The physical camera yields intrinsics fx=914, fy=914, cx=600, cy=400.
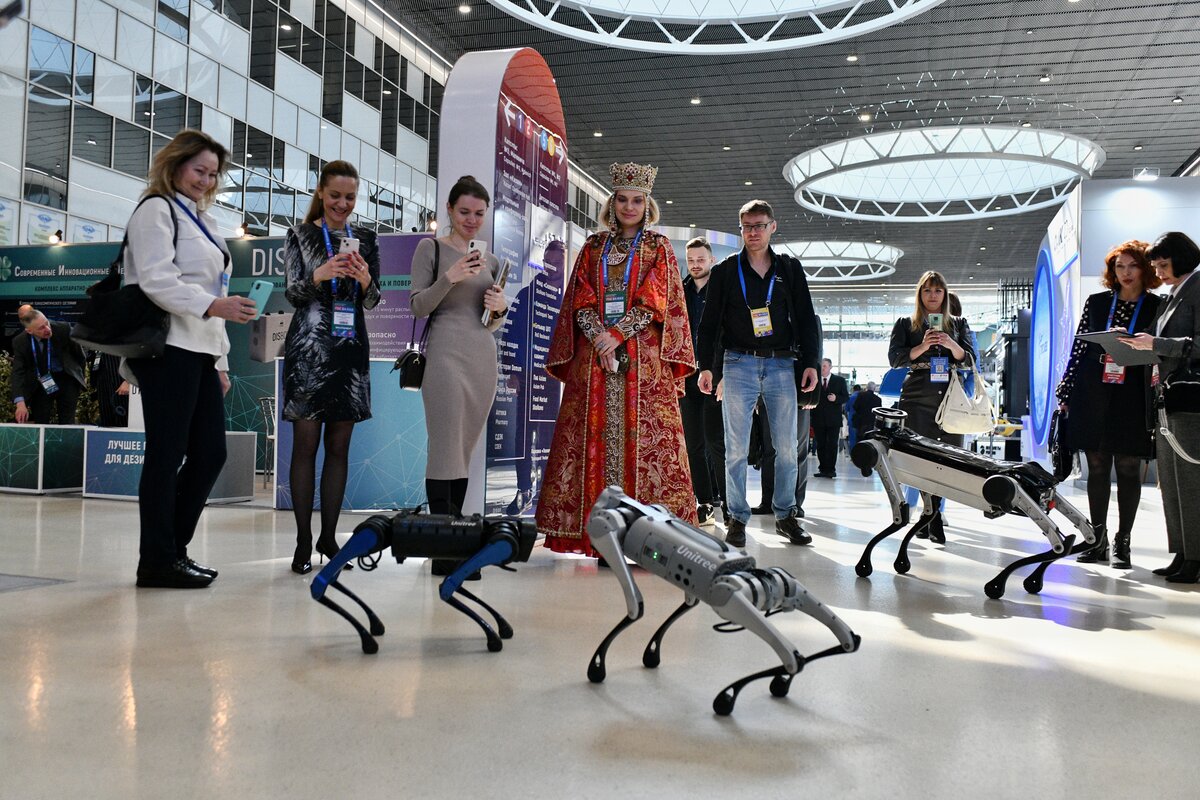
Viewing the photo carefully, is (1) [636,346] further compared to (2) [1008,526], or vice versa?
(2) [1008,526]

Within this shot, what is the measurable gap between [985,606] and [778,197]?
1970 cm

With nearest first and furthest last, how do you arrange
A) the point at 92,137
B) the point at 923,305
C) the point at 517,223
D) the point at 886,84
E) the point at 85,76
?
the point at 517,223 → the point at 923,305 → the point at 85,76 → the point at 92,137 → the point at 886,84

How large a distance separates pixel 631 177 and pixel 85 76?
30.4ft

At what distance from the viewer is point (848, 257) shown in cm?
2783

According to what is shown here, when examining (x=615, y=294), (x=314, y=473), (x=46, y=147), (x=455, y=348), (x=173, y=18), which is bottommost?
(x=314, y=473)

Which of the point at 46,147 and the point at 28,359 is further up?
the point at 46,147

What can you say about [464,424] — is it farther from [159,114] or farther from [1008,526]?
[159,114]

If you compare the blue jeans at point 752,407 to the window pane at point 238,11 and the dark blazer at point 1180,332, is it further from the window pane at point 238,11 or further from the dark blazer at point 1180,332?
the window pane at point 238,11

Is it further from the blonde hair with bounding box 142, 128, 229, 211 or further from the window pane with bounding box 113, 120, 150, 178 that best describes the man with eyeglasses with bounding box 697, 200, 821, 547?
the window pane with bounding box 113, 120, 150, 178

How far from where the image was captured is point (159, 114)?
11.1 m

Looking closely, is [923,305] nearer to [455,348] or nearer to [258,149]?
[455,348]

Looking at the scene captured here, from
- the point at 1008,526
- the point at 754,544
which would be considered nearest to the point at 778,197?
the point at 1008,526

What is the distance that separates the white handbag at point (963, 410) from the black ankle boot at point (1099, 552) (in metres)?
0.83

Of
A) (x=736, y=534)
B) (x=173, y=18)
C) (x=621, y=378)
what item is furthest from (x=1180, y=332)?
(x=173, y=18)
